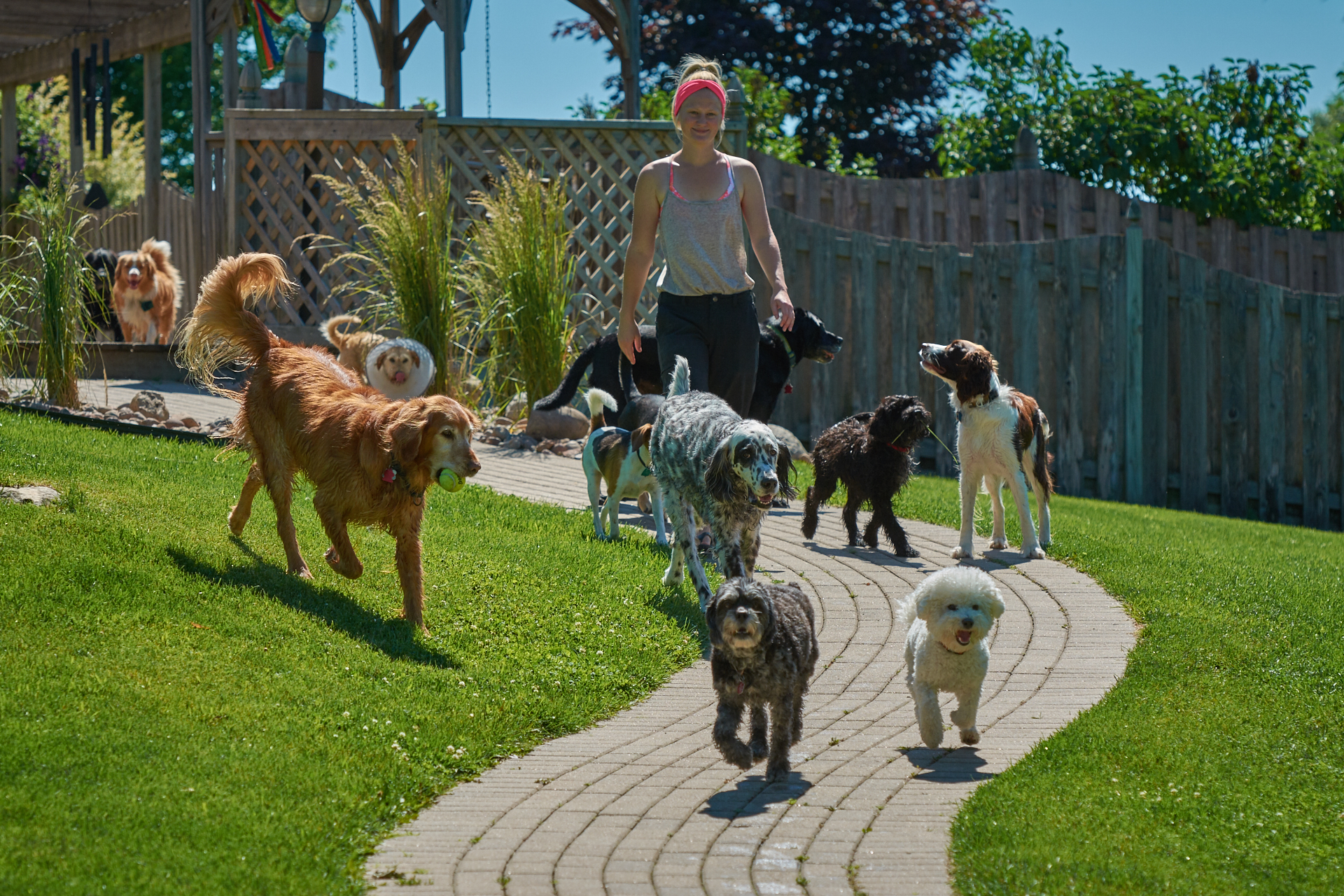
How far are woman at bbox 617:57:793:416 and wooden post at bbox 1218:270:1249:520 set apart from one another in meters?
6.27

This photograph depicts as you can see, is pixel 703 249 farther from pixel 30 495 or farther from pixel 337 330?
pixel 337 330

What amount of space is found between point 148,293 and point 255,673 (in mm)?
11862

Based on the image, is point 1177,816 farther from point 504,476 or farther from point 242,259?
point 504,476

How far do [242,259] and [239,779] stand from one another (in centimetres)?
371

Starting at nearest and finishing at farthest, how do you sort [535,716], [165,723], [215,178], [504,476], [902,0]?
1. [165,723]
2. [535,716]
3. [504,476]
4. [215,178]
5. [902,0]

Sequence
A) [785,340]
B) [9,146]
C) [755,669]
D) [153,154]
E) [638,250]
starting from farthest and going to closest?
[9,146] → [153,154] → [785,340] → [638,250] → [755,669]

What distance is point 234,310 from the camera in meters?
7.21

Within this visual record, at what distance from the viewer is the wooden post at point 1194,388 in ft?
39.9

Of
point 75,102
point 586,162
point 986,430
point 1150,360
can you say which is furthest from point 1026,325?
point 75,102

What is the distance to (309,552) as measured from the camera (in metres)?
7.33

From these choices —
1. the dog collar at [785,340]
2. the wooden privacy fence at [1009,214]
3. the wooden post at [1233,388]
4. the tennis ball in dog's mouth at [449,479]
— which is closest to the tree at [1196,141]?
the wooden privacy fence at [1009,214]

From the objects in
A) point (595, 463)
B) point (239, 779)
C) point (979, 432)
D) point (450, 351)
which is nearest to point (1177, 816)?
point (239, 779)

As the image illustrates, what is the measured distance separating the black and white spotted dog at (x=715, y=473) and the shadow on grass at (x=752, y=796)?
1194 millimetres

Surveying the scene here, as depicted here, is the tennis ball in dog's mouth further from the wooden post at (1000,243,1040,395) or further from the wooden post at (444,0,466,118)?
the wooden post at (444,0,466,118)
